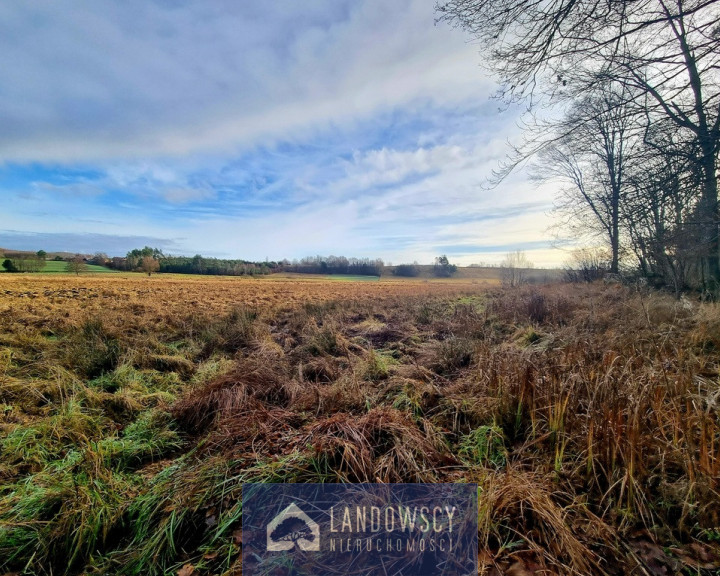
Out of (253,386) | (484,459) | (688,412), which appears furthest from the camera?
(253,386)

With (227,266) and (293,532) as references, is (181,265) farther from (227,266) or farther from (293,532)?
(293,532)

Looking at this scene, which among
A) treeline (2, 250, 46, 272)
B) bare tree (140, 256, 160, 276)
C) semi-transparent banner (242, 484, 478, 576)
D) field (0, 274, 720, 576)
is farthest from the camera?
bare tree (140, 256, 160, 276)

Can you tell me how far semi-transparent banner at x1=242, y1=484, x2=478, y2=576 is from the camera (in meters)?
1.70

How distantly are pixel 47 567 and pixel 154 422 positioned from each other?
186 centimetres

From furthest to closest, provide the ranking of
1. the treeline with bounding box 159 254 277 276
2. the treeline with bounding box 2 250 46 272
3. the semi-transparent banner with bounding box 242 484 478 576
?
the treeline with bounding box 159 254 277 276
the treeline with bounding box 2 250 46 272
the semi-transparent banner with bounding box 242 484 478 576

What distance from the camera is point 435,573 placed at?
5.44ft

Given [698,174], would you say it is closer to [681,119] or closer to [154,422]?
[681,119]

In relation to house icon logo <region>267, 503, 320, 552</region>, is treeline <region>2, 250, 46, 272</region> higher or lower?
higher

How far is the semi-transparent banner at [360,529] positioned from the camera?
1704mm

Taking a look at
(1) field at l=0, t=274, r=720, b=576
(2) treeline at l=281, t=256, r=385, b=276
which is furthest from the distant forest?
(1) field at l=0, t=274, r=720, b=576

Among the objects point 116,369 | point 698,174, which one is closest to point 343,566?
point 116,369

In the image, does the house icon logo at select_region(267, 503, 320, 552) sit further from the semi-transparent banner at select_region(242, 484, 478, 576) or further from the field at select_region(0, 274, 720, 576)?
the field at select_region(0, 274, 720, 576)

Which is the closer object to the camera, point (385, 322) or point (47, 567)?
point (47, 567)

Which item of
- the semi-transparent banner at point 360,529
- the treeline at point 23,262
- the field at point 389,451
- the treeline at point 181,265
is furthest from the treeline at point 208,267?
the semi-transparent banner at point 360,529
